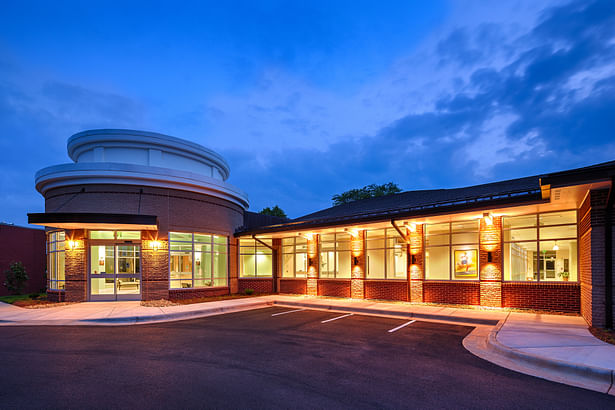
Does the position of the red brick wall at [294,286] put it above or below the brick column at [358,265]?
below

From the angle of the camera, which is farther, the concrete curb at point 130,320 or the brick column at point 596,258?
the concrete curb at point 130,320

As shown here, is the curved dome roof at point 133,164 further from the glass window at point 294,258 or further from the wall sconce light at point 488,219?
the wall sconce light at point 488,219

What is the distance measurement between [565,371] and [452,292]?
868 centimetres

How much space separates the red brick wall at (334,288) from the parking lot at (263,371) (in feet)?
24.1

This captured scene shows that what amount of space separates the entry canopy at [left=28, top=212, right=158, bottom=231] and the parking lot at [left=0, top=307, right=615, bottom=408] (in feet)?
17.2

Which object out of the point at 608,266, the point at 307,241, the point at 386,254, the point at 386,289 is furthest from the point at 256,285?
the point at 608,266

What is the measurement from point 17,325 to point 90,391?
30.1 ft

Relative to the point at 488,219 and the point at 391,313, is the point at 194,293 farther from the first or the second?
the point at 488,219

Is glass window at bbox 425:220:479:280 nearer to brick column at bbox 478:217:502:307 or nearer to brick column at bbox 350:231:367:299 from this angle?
brick column at bbox 478:217:502:307

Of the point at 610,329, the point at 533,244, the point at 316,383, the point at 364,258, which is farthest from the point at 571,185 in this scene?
the point at 364,258

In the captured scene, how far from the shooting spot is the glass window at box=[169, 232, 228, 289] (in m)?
18.5

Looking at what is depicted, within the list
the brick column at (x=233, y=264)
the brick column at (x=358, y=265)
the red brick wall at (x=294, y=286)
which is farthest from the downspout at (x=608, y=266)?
the brick column at (x=233, y=264)

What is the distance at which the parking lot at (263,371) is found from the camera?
17.7ft

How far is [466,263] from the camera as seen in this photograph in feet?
49.0
